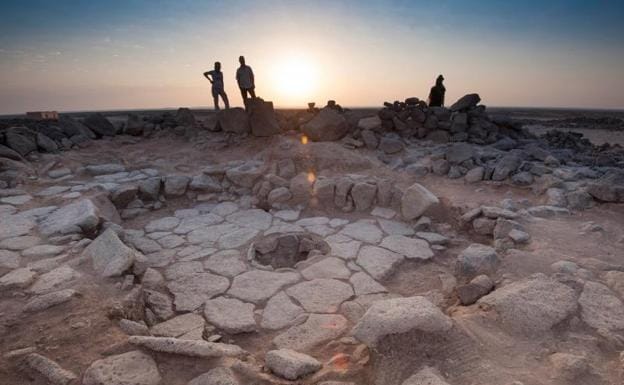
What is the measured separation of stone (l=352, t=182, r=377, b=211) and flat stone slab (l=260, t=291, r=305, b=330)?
8.01 feet

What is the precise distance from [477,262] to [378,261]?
106cm

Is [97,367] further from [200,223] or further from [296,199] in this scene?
[296,199]

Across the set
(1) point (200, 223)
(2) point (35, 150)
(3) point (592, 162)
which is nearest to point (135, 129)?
(2) point (35, 150)

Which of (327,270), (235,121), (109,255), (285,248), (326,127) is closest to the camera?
(109,255)

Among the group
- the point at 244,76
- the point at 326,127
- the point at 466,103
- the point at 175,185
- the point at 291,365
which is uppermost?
the point at 244,76

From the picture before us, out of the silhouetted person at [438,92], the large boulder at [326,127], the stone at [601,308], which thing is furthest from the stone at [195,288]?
the silhouetted person at [438,92]

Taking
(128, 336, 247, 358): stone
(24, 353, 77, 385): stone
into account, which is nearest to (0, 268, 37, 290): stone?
(24, 353, 77, 385): stone

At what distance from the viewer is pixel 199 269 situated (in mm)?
3783

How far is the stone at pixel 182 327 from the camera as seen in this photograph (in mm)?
2762

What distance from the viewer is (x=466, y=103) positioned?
9.01 metres

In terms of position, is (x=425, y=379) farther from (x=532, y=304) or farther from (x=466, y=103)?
(x=466, y=103)

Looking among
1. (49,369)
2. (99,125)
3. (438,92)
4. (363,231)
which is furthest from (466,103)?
(99,125)

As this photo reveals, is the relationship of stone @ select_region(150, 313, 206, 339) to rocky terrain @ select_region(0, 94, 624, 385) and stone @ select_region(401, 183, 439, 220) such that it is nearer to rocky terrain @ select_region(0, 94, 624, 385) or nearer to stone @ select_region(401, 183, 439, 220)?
rocky terrain @ select_region(0, 94, 624, 385)

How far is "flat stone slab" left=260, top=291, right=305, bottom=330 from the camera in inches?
115
